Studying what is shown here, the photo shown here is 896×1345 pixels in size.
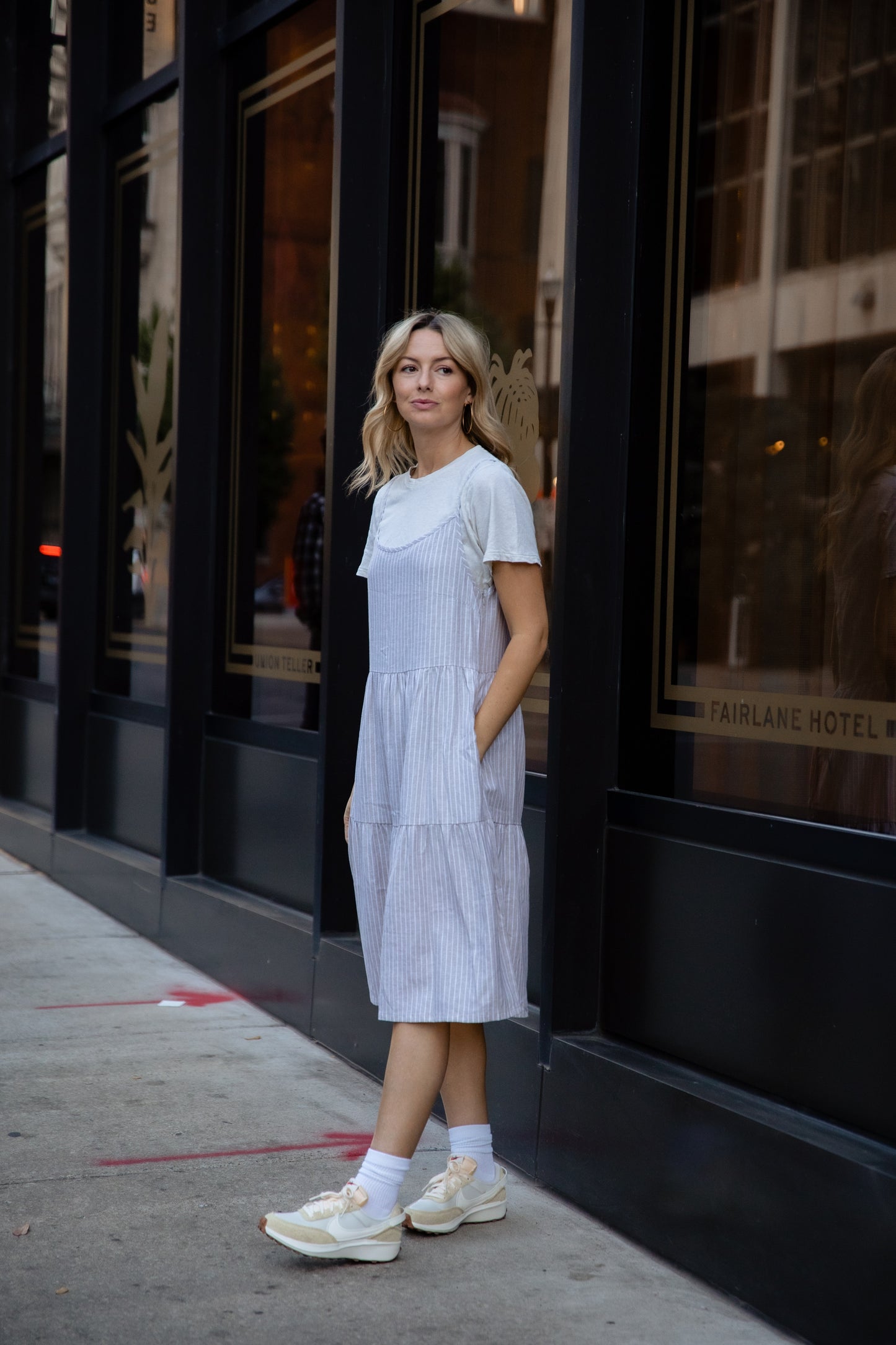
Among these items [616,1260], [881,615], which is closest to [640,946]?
[616,1260]

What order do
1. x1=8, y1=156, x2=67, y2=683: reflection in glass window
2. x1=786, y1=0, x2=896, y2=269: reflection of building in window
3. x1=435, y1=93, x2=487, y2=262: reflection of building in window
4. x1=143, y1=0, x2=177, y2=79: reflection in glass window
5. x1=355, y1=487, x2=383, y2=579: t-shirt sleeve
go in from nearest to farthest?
x1=786, y1=0, x2=896, y2=269: reflection of building in window < x1=355, y1=487, x2=383, y2=579: t-shirt sleeve < x1=435, y1=93, x2=487, y2=262: reflection of building in window < x1=143, y1=0, x2=177, y2=79: reflection in glass window < x1=8, y1=156, x2=67, y2=683: reflection in glass window

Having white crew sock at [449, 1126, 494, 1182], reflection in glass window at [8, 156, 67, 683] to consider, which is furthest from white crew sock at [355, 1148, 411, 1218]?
reflection in glass window at [8, 156, 67, 683]

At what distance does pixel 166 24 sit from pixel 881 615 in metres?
5.60

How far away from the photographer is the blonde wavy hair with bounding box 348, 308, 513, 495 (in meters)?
3.72

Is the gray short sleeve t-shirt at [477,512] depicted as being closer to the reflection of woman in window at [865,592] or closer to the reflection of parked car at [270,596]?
the reflection of woman in window at [865,592]

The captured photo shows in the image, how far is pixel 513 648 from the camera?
11.8 ft

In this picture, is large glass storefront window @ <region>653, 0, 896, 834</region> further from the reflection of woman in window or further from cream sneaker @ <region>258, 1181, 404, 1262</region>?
cream sneaker @ <region>258, 1181, 404, 1262</region>

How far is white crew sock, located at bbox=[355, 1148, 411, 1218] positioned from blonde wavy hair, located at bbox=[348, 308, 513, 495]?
1587 millimetres

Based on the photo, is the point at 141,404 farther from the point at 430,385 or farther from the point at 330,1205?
the point at 330,1205

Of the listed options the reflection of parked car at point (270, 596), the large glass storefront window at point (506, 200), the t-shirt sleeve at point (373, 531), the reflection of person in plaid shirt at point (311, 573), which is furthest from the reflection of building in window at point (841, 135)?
the reflection of parked car at point (270, 596)

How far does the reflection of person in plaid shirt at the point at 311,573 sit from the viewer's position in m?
6.29

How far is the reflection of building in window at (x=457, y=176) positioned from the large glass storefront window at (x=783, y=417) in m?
1.34

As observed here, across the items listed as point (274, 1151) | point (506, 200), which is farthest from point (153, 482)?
point (274, 1151)

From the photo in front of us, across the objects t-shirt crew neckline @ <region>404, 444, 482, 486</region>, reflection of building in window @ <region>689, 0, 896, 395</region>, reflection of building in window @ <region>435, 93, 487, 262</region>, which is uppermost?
reflection of building in window @ <region>435, 93, 487, 262</region>
